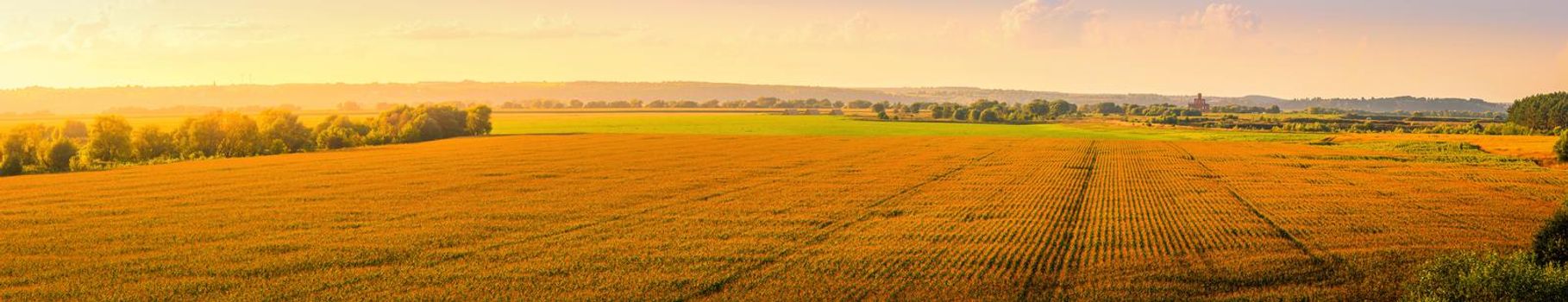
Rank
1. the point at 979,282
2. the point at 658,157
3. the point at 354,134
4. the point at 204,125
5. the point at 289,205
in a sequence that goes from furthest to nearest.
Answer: the point at 354,134 < the point at 204,125 < the point at 658,157 < the point at 289,205 < the point at 979,282

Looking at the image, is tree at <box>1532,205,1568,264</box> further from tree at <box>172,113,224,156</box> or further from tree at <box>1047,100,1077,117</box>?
tree at <box>1047,100,1077,117</box>

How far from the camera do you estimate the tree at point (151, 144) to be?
6769cm

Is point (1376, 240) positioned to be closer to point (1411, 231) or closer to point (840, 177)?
point (1411, 231)

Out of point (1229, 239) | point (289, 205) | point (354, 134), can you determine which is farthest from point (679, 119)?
point (1229, 239)

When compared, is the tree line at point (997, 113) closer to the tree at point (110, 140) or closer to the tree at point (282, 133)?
the tree at point (282, 133)

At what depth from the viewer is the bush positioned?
1603 cm

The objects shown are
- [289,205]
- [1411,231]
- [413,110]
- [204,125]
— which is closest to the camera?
[1411,231]

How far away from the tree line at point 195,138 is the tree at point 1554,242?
76.2m

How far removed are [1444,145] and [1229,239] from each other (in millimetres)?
66150

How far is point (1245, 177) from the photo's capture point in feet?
162

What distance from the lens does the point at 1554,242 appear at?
1814 centimetres

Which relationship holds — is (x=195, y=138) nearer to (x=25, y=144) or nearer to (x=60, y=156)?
(x=60, y=156)

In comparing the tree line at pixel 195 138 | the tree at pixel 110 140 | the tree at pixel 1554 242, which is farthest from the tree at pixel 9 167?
the tree at pixel 1554 242

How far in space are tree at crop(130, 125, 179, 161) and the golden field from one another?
14.4 meters
